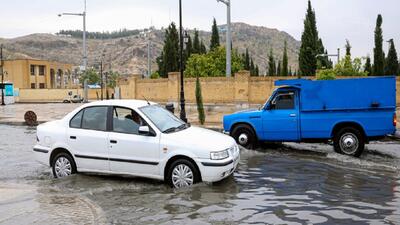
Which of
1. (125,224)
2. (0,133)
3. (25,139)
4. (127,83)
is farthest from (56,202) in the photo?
(127,83)

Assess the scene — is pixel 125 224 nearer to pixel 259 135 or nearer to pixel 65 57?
pixel 259 135

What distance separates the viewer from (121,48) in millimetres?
165500

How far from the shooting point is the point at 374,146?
1566cm

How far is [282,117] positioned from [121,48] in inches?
6158

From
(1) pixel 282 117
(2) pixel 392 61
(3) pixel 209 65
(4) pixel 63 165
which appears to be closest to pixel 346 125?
(1) pixel 282 117

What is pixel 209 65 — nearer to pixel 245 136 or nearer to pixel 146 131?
pixel 245 136

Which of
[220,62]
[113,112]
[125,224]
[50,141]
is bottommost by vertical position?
[125,224]

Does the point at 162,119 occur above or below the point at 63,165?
above

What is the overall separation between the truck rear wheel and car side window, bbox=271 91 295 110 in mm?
1061

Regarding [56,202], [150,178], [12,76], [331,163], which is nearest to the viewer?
[56,202]

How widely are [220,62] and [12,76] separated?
191 ft

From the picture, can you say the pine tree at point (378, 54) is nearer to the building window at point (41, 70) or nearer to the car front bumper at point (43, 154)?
the car front bumper at point (43, 154)

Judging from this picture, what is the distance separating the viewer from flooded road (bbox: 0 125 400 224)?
6809 mm

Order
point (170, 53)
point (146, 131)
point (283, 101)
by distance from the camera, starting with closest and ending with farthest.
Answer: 1. point (146, 131)
2. point (283, 101)
3. point (170, 53)
